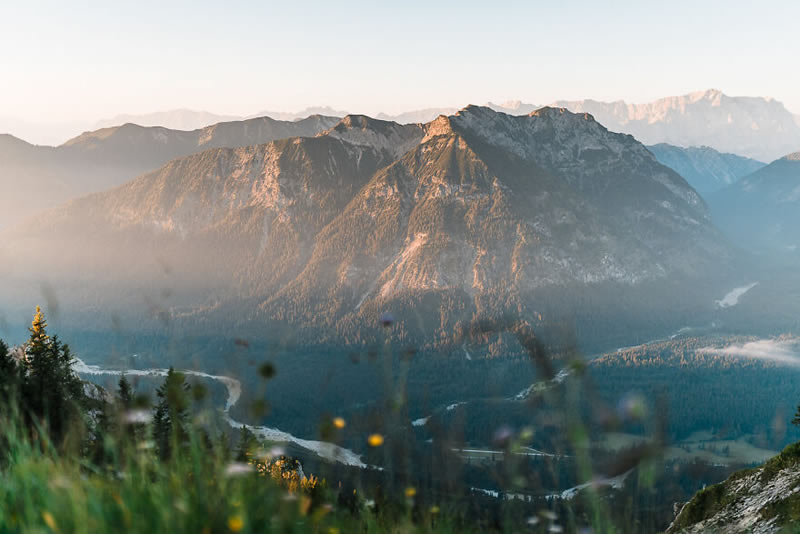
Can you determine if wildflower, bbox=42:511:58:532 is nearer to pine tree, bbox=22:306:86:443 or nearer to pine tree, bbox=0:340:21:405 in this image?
pine tree, bbox=0:340:21:405

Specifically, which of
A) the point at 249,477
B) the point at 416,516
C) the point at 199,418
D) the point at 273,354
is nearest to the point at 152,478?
the point at 199,418

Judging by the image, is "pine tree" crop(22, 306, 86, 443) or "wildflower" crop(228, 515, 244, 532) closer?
"wildflower" crop(228, 515, 244, 532)

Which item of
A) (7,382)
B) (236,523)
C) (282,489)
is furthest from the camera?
(7,382)

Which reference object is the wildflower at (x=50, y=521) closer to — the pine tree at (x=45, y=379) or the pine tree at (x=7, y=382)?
the pine tree at (x=7, y=382)

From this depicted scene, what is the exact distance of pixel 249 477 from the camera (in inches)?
169

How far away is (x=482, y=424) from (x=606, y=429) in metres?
166

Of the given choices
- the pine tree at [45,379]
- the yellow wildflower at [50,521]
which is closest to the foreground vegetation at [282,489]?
the yellow wildflower at [50,521]

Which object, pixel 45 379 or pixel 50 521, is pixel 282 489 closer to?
pixel 50 521

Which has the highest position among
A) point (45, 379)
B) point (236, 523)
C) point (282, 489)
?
point (236, 523)

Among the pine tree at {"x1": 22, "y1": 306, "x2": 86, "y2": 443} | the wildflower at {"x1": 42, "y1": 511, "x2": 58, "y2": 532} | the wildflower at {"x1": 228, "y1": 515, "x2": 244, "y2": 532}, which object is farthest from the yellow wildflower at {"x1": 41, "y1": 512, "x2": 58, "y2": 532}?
the pine tree at {"x1": 22, "y1": 306, "x2": 86, "y2": 443}

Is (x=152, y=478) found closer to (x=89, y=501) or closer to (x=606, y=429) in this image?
(x=89, y=501)

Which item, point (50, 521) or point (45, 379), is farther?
point (45, 379)

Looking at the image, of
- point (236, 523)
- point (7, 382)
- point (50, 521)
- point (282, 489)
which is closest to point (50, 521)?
point (50, 521)

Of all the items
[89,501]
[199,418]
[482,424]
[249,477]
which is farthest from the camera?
[482,424]
